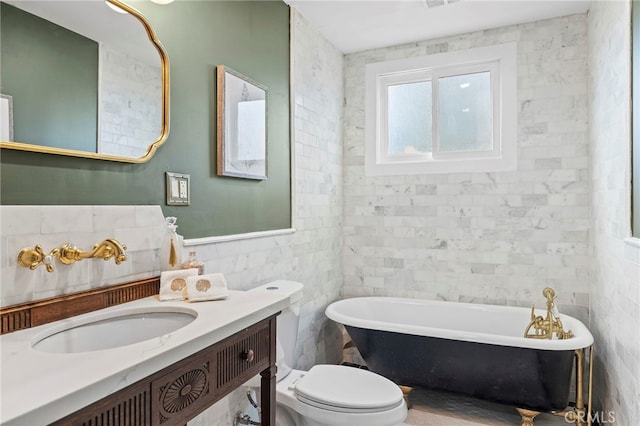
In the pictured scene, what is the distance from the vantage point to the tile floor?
248 centimetres

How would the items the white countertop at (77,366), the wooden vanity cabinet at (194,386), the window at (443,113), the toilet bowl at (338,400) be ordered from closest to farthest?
the white countertop at (77,366), the wooden vanity cabinet at (194,386), the toilet bowl at (338,400), the window at (443,113)

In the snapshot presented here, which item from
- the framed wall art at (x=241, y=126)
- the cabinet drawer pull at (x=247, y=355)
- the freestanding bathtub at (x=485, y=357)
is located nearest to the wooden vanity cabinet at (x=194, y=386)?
the cabinet drawer pull at (x=247, y=355)

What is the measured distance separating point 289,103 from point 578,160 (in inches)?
81.3

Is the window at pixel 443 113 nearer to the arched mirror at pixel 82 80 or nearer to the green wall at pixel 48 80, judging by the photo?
the arched mirror at pixel 82 80

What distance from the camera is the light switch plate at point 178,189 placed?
5.45 ft

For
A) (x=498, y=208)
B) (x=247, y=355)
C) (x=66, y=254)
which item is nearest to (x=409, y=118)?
(x=498, y=208)

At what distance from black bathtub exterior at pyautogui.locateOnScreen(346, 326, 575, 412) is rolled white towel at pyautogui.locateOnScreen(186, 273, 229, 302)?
141cm

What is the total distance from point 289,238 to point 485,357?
136 cm

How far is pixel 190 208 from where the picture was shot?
5.84ft

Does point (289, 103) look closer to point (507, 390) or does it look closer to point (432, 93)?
point (432, 93)

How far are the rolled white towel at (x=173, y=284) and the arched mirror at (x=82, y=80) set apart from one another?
1.47 feet

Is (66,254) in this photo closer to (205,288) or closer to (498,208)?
(205,288)

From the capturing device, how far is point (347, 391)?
1.91m

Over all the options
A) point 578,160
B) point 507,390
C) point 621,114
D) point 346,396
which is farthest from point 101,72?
point 578,160
